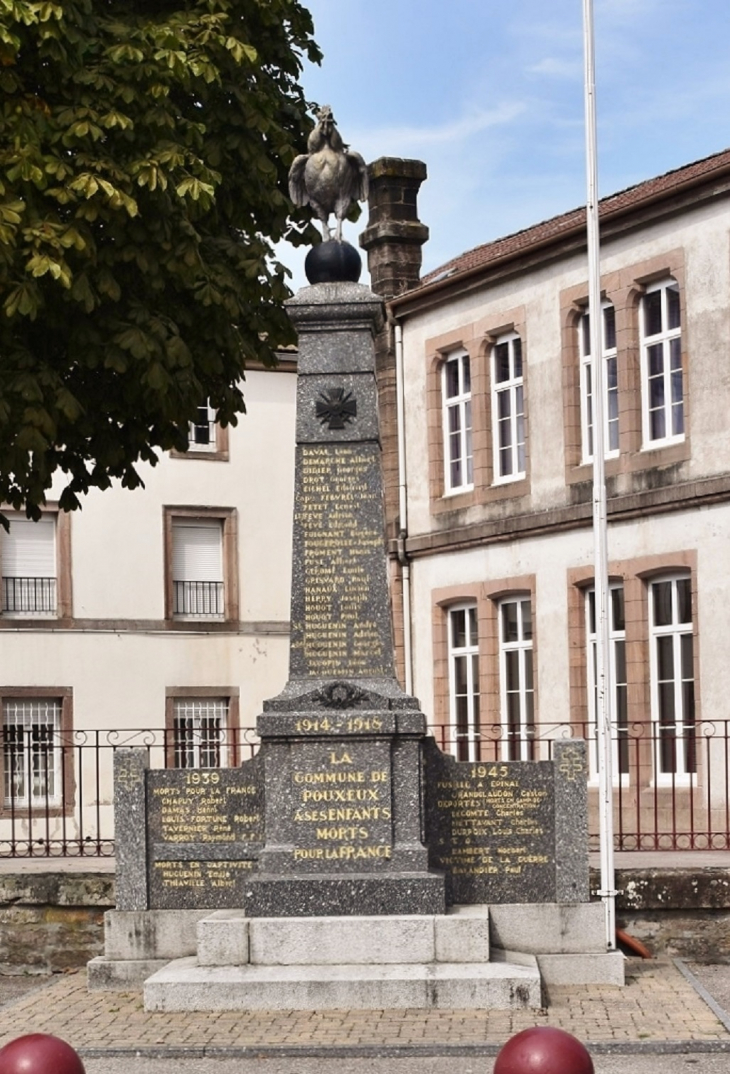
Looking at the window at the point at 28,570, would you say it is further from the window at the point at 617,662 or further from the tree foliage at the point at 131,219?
the tree foliage at the point at 131,219

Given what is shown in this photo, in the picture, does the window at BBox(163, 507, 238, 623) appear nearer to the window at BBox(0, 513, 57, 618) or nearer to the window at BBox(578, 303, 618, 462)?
the window at BBox(0, 513, 57, 618)

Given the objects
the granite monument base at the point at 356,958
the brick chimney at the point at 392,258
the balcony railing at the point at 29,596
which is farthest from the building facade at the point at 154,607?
the granite monument base at the point at 356,958

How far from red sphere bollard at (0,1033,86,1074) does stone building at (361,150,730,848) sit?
14.7 meters

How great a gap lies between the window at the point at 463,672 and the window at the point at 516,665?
0.72 meters

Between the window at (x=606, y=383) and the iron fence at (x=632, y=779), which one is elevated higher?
the window at (x=606, y=383)

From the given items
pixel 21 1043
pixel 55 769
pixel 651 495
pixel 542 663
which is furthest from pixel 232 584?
pixel 21 1043

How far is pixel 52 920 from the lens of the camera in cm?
1488

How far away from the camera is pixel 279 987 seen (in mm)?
11953

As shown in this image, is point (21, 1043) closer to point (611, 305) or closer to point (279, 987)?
point (279, 987)

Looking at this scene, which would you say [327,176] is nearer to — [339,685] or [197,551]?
[339,685]

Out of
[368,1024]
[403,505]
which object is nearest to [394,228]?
[403,505]

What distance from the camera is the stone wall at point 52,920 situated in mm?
14844

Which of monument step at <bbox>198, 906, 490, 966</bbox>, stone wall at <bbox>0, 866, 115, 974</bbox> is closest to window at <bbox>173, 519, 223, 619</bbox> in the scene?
stone wall at <bbox>0, 866, 115, 974</bbox>

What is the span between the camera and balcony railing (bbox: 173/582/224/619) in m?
35.9
